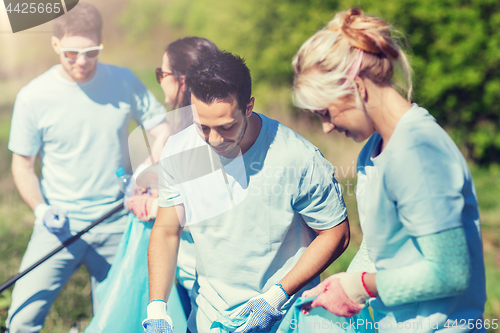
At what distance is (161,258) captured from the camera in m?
1.80

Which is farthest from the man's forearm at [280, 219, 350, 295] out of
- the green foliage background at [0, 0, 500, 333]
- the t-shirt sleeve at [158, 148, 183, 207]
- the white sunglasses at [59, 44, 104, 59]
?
the green foliage background at [0, 0, 500, 333]

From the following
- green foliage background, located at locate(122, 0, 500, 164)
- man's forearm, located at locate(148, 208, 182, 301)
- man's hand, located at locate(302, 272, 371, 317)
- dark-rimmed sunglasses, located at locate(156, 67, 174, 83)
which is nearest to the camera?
man's hand, located at locate(302, 272, 371, 317)

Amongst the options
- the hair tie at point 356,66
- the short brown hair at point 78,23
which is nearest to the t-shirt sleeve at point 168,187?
the hair tie at point 356,66

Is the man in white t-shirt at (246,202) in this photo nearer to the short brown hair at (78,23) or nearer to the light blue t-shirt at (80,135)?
the light blue t-shirt at (80,135)

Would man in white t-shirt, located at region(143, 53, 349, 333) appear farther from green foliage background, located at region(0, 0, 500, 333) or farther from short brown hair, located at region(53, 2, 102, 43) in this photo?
green foliage background, located at region(0, 0, 500, 333)

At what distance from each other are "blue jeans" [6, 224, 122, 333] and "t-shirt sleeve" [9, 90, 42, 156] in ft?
1.46

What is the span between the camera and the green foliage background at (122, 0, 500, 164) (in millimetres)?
5324

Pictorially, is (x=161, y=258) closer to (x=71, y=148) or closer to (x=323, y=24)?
(x=71, y=148)

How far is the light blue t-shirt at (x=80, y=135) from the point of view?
2.28 m

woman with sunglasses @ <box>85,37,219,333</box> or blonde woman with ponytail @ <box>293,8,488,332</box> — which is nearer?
blonde woman with ponytail @ <box>293,8,488,332</box>

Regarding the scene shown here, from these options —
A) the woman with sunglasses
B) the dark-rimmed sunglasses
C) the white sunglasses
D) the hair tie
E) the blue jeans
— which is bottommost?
the blue jeans

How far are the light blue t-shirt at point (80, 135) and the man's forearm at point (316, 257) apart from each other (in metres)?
1.22

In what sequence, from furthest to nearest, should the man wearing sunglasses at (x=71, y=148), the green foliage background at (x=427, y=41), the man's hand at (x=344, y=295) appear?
the green foliage background at (x=427, y=41)
the man wearing sunglasses at (x=71, y=148)
the man's hand at (x=344, y=295)

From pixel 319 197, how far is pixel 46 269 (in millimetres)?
1661
